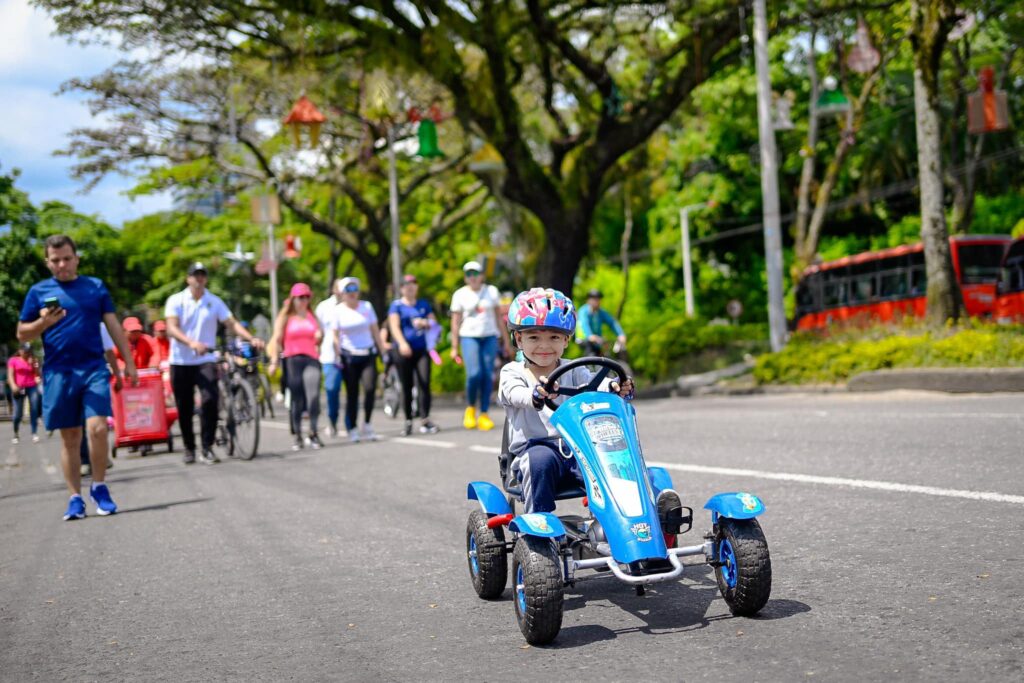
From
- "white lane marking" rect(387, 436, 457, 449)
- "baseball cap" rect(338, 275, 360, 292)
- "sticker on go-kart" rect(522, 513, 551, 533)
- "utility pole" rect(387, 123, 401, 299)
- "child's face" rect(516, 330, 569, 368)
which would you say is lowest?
"white lane marking" rect(387, 436, 457, 449)

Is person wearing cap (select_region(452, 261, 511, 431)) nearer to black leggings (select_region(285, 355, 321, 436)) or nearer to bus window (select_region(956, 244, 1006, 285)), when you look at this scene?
black leggings (select_region(285, 355, 321, 436))

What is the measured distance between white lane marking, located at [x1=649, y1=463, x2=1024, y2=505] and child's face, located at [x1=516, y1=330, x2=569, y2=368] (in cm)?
186

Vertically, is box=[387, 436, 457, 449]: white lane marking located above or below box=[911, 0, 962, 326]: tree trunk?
below

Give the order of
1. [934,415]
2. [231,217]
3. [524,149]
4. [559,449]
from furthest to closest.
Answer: [231,217] < [524,149] < [934,415] < [559,449]

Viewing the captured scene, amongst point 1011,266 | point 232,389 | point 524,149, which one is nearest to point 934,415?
point 232,389

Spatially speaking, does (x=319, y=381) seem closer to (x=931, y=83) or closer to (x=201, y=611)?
(x=201, y=611)

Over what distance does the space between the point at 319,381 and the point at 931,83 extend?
1036cm

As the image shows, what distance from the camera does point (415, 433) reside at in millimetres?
14914

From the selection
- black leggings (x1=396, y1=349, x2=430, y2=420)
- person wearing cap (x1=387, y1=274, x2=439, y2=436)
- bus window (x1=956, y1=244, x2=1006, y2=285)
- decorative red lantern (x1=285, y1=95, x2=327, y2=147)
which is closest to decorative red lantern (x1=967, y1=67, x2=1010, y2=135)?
bus window (x1=956, y1=244, x2=1006, y2=285)

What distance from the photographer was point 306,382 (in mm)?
14102

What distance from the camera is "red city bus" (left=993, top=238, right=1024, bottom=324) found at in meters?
26.7

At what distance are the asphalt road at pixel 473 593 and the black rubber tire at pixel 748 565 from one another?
0.29 ft

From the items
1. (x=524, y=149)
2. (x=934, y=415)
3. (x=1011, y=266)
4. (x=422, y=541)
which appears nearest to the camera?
(x=422, y=541)

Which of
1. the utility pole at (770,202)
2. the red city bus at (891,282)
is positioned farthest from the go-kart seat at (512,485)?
the red city bus at (891,282)
